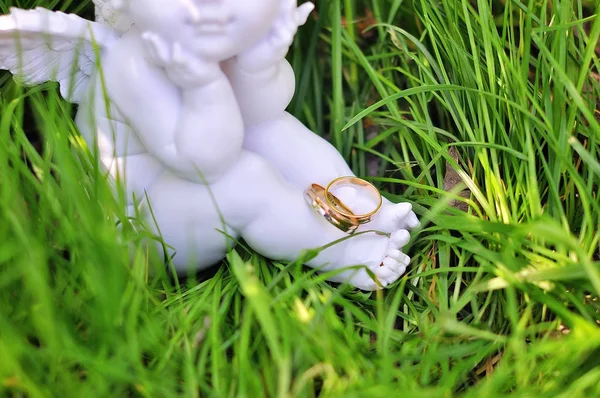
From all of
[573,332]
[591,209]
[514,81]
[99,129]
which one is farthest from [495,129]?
[99,129]

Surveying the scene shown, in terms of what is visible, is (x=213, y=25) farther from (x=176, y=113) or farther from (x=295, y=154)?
(x=295, y=154)

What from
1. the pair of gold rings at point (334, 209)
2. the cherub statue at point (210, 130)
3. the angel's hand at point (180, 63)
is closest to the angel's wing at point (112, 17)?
the cherub statue at point (210, 130)

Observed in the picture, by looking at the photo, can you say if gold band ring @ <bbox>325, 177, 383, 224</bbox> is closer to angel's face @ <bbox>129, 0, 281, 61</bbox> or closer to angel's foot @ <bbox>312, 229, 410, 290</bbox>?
angel's foot @ <bbox>312, 229, 410, 290</bbox>

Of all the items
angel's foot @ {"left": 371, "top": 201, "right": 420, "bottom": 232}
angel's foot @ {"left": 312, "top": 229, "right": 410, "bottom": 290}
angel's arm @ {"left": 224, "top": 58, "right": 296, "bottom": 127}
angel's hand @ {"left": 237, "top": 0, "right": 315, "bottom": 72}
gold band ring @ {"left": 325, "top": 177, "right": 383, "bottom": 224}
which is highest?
angel's hand @ {"left": 237, "top": 0, "right": 315, "bottom": 72}

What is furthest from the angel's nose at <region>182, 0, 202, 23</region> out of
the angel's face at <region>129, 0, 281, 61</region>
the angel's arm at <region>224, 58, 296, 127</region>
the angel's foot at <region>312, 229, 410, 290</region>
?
the angel's foot at <region>312, 229, 410, 290</region>

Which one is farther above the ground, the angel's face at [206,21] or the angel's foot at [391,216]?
the angel's face at [206,21]

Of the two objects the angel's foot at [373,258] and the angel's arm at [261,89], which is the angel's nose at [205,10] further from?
the angel's foot at [373,258]

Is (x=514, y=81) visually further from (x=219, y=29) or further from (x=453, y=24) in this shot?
(x=219, y=29)
